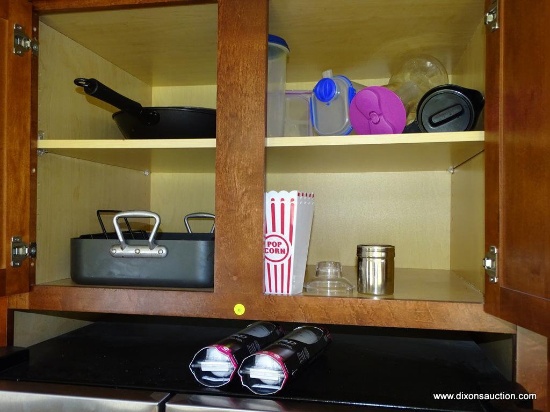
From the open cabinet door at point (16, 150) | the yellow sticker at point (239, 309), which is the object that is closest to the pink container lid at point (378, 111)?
the yellow sticker at point (239, 309)

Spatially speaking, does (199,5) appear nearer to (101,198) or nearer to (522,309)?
(101,198)

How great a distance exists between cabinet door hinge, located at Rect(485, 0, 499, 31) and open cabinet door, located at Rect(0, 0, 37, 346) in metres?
0.88

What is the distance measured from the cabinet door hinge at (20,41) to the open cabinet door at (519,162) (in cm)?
89

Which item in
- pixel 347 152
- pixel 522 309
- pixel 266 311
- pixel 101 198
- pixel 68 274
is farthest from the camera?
pixel 101 198

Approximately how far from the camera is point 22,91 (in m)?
0.97

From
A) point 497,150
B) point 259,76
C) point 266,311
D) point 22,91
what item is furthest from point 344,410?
point 22,91

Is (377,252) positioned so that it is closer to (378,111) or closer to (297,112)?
(378,111)

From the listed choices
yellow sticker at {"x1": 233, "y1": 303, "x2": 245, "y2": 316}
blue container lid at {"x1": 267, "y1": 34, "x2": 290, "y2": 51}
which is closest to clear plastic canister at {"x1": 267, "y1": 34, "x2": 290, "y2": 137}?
blue container lid at {"x1": 267, "y1": 34, "x2": 290, "y2": 51}

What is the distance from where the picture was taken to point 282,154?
3.45 ft

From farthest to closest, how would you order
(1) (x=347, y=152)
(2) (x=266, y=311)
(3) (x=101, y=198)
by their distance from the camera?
(3) (x=101, y=198) → (1) (x=347, y=152) → (2) (x=266, y=311)

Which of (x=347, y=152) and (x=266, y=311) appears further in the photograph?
(x=347, y=152)

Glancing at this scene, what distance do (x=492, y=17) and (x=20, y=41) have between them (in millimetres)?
892

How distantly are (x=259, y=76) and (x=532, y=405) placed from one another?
28.8 inches

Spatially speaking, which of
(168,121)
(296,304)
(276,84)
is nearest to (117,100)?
(168,121)
